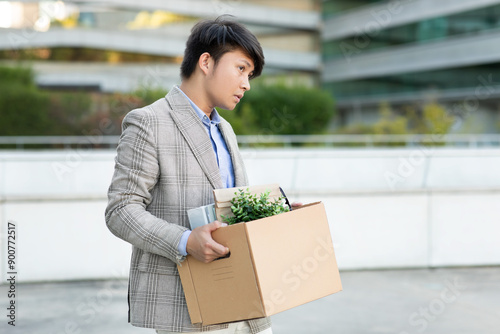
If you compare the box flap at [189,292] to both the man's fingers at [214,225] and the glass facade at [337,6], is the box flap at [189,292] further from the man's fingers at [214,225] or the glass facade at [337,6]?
the glass facade at [337,6]

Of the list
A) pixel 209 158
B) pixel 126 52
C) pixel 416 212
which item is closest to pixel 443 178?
pixel 416 212

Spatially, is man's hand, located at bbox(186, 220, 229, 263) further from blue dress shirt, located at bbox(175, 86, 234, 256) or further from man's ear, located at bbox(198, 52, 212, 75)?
man's ear, located at bbox(198, 52, 212, 75)

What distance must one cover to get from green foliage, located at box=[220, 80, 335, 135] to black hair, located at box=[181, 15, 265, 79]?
24.3 metres

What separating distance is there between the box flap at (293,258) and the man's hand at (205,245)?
10cm

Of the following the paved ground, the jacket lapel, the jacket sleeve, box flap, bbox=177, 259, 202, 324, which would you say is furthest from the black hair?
the paved ground

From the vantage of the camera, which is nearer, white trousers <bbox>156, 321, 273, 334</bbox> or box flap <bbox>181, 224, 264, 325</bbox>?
box flap <bbox>181, 224, 264, 325</bbox>

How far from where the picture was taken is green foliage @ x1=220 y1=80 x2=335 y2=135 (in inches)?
1126

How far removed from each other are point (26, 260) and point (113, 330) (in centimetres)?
223

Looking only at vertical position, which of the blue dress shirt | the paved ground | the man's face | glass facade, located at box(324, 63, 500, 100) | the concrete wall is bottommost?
the paved ground

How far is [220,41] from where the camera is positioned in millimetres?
1968

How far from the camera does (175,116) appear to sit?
199cm

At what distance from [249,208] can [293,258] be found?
208mm

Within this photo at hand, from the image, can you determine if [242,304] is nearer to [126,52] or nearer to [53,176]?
[53,176]

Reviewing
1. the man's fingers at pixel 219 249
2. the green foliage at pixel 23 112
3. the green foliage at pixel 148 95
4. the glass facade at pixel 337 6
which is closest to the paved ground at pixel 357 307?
the man's fingers at pixel 219 249
